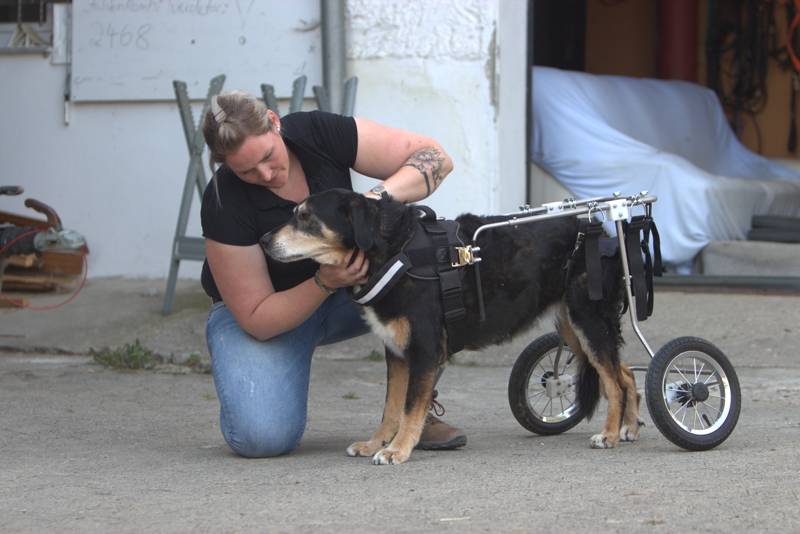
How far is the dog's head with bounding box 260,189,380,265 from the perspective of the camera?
427 centimetres

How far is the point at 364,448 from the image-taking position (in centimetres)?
464

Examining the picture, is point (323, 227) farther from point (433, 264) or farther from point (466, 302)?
point (466, 302)

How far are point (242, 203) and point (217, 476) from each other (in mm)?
1019

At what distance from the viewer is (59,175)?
28.6 feet

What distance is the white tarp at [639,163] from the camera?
8.58 metres

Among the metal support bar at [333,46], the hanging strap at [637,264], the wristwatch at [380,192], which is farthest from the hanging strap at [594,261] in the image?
the metal support bar at [333,46]

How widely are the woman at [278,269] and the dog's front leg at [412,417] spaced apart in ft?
1.20

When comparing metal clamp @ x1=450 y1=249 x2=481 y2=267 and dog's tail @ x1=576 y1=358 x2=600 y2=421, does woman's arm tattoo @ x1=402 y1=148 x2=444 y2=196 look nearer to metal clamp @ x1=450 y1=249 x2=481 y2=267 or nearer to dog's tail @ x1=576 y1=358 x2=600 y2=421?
metal clamp @ x1=450 y1=249 x2=481 y2=267

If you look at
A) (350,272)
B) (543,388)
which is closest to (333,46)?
(543,388)

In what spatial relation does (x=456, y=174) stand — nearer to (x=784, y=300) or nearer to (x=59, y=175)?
(x=784, y=300)

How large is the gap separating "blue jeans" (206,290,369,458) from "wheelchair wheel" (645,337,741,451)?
126 centimetres

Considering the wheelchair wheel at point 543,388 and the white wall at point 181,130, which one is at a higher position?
the white wall at point 181,130

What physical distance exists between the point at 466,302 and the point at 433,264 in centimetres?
22

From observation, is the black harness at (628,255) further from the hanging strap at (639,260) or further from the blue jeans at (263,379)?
the blue jeans at (263,379)
